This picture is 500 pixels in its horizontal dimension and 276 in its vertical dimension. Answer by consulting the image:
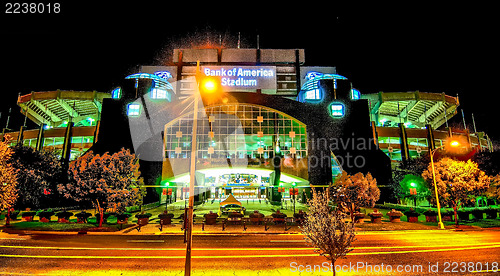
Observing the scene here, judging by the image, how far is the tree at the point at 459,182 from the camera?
2252 centimetres

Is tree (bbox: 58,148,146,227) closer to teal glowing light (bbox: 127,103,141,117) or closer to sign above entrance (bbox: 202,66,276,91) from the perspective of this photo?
teal glowing light (bbox: 127,103,141,117)

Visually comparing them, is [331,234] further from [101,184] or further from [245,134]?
[245,134]

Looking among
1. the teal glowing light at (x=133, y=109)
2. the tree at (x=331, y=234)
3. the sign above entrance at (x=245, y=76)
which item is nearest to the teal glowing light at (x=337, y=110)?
the sign above entrance at (x=245, y=76)

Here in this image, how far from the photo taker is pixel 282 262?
11.6m

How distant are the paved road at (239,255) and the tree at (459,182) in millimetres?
5938

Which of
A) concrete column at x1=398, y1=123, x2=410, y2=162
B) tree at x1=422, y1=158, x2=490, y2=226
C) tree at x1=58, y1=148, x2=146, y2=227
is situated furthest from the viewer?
concrete column at x1=398, y1=123, x2=410, y2=162

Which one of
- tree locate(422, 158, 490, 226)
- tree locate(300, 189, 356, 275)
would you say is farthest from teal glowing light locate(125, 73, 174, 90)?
tree locate(422, 158, 490, 226)

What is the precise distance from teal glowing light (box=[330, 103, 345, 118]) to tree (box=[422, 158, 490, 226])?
64.0 feet

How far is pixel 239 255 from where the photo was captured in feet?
42.1

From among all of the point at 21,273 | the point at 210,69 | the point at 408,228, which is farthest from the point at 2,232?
the point at 210,69

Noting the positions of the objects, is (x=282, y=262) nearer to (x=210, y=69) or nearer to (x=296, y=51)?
(x=210, y=69)

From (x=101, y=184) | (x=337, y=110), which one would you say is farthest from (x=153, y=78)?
(x=337, y=110)

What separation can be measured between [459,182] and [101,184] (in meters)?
31.7

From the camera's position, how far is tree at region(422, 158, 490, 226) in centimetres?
A: 2252
